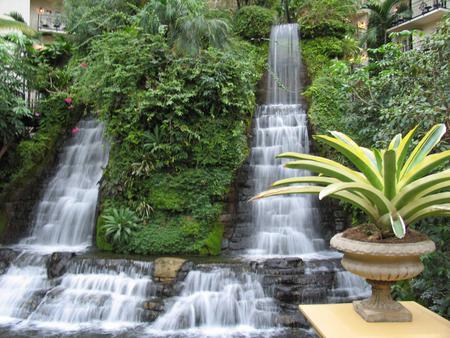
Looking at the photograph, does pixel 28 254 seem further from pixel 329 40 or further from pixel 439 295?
pixel 329 40

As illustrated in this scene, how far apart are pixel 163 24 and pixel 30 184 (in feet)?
19.8

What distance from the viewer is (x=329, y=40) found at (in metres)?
16.0

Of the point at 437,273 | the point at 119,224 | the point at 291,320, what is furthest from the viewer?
the point at 119,224

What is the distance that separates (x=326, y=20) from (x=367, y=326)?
1537 centimetres

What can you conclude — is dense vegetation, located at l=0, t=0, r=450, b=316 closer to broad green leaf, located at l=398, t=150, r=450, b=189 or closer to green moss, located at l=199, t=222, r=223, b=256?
green moss, located at l=199, t=222, r=223, b=256

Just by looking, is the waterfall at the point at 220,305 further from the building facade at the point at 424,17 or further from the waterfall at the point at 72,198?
the building facade at the point at 424,17

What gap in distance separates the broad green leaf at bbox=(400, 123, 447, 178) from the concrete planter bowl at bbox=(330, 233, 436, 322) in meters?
0.54

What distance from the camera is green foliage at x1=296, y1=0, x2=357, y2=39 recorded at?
16.1 m

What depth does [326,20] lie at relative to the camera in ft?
53.0

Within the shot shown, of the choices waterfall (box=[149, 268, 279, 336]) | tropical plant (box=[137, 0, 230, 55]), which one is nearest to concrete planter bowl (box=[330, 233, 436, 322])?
waterfall (box=[149, 268, 279, 336])

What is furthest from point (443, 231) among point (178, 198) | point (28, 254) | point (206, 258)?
point (28, 254)

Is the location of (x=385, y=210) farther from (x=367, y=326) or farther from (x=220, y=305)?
(x=220, y=305)

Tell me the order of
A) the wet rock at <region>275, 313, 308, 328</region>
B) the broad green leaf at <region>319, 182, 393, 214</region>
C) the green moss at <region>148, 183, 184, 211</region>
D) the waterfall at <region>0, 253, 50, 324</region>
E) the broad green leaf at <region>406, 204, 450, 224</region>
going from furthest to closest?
the green moss at <region>148, 183, 184, 211</region> → the waterfall at <region>0, 253, 50, 324</region> → the wet rock at <region>275, 313, 308, 328</region> → the broad green leaf at <region>406, 204, 450, 224</region> → the broad green leaf at <region>319, 182, 393, 214</region>

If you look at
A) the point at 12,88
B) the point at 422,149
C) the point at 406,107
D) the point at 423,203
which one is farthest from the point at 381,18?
the point at 423,203
